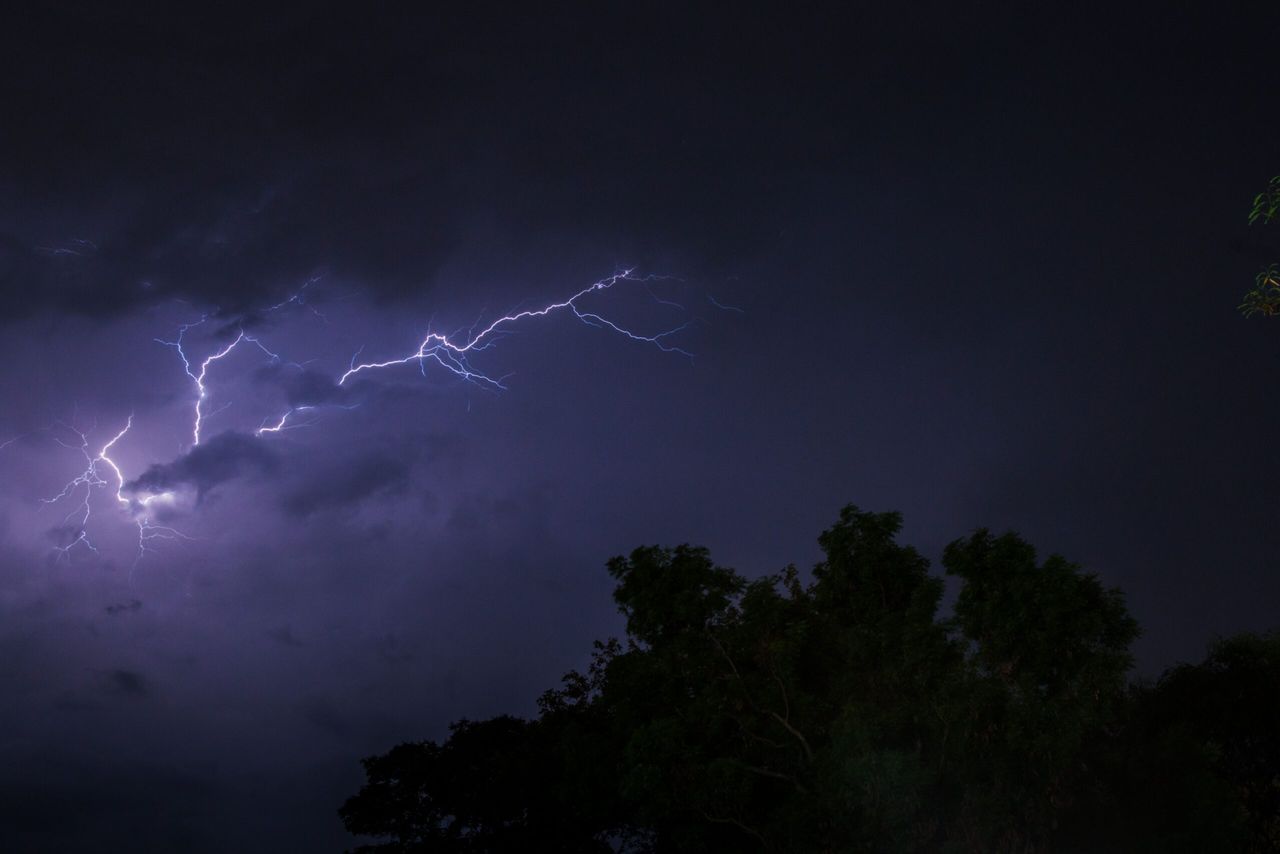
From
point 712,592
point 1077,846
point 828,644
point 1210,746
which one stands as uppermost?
point 712,592

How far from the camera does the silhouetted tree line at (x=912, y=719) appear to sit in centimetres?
1483

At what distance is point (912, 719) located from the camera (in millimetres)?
15977

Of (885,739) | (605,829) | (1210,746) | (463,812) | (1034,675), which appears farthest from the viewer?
(463,812)

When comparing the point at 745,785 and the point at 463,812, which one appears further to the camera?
the point at 463,812

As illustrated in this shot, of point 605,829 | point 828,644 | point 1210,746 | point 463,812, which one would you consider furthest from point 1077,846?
point 463,812

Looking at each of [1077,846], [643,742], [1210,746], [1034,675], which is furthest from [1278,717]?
[643,742]

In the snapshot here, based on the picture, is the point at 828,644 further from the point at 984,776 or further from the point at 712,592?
the point at 984,776

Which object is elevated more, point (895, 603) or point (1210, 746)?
point (895, 603)

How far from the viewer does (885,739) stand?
16.0 metres

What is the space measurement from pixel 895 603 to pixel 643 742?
5.31 m

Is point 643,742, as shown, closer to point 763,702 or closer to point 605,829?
point 763,702

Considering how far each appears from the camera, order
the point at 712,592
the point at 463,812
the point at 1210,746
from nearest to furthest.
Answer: the point at 1210,746 → the point at 712,592 → the point at 463,812

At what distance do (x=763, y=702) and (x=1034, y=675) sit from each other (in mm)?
4721

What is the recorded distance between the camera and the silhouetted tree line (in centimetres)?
1483
